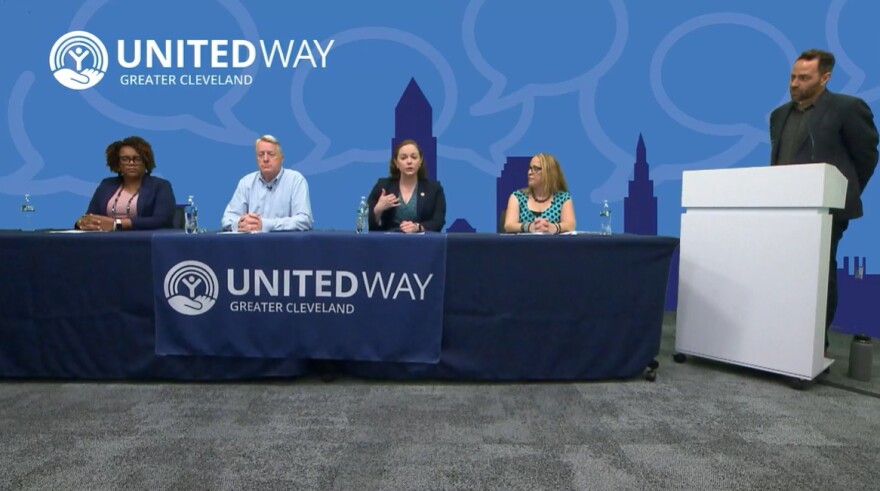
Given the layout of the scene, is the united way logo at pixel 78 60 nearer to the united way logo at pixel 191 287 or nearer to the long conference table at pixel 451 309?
the long conference table at pixel 451 309

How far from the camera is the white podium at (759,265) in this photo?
2.28m

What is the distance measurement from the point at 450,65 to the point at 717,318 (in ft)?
8.17

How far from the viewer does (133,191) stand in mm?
2924

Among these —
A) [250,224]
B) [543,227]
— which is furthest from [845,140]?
[250,224]

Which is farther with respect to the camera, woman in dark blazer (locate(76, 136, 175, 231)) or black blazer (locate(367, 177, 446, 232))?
black blazer (locate(367, 177, 446, 232))

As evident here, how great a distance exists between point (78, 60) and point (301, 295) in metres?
3.10

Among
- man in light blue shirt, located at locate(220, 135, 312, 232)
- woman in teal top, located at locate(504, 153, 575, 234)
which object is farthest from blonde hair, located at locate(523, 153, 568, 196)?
man in light blue shirt, located at locate(220, 135, 312, 232)

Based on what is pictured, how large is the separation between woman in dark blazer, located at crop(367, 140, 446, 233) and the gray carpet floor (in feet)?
3.13

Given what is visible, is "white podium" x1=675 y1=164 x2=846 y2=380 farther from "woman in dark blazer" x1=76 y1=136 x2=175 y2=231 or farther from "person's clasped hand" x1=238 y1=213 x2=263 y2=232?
"woman in dark blazer" x1=76 y1=136 x2=175 y2=231

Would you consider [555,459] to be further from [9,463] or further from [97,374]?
[97,374]

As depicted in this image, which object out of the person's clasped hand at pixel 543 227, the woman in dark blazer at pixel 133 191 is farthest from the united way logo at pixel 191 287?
the person's clasped hand at pixel 543 227

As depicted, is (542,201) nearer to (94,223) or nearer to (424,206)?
(424,206)

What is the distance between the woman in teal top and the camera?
108 inches

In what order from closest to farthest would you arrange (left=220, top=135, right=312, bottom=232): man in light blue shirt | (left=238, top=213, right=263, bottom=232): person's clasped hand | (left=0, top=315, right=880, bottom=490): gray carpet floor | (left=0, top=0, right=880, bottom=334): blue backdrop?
(left=0, top=315, right=880, bottom=490): gray carpet floor → (left=238, top=213, right=263, bottom=232): person's clasped hand → (left=220, top=135, right=312, bottom=232): man in light blue shirt → (left=0, top=0, right=880, bottom=334): blue backdrop
